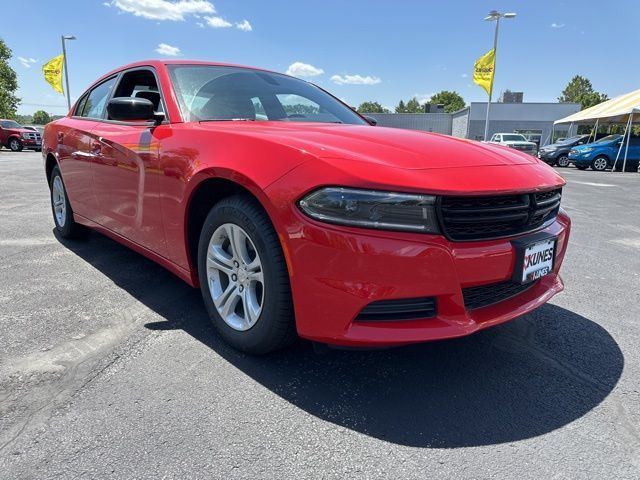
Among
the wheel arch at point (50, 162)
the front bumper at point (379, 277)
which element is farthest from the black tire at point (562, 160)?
the front bumper at point (379, 277)

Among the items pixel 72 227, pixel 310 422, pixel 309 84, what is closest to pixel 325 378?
pixel 310 422

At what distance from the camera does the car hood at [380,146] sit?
2.00 m

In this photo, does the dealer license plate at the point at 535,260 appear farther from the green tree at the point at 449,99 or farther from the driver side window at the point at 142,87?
the green tree at the point at 449,99

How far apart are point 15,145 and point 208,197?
26.9 m

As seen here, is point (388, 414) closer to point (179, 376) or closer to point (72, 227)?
point (179, 376)

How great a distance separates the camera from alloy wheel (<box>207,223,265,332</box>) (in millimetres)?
2287

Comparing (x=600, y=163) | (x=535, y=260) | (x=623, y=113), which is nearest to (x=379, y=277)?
(x=535, y=260)

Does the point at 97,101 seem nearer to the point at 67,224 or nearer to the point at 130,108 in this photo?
the point at 67,224

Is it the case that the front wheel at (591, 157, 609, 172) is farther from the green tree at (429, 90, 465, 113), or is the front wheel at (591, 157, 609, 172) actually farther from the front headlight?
the green tree at (429, 90, 465, 113)

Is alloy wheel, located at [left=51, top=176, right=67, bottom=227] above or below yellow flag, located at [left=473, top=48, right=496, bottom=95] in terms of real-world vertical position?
below

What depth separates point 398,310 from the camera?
6.27 feet

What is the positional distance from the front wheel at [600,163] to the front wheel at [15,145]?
91.5 feet

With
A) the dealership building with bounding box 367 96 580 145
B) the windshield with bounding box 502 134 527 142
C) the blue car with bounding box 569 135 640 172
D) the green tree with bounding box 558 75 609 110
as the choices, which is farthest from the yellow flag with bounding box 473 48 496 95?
the green tree with bounding box 558 75 609 110

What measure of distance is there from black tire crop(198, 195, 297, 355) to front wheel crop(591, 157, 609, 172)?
71.4 feet
